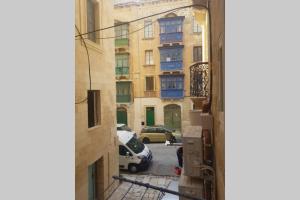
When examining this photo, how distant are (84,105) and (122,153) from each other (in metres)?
7.38

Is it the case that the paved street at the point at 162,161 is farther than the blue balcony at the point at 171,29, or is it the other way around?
the blue balcony at the point at 171,29

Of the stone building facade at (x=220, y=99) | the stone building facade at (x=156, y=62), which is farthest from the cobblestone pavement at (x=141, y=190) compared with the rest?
the stone building facade at (x=156, y=62)

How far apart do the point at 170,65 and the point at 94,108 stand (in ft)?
54.3

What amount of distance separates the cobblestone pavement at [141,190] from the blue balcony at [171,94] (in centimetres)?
1277

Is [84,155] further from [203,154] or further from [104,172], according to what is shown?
[203,154]

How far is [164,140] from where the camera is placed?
22.9m

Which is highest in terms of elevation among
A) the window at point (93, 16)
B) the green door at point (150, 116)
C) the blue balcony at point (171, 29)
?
the blue balcony at point (171, 29)

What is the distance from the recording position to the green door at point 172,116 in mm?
27094

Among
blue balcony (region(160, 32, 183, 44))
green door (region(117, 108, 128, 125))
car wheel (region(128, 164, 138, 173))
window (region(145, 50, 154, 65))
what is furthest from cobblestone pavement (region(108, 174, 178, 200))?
blue balcony (region(160, 32, 183, 44))

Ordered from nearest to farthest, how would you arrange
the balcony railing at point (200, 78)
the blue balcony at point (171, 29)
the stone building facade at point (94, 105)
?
the stone building facade at point (94, 105), the balcony railing at point (200, 78), the blue balcony at point (171, 29)

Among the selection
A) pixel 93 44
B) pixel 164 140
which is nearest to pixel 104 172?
A: pixel 93 44

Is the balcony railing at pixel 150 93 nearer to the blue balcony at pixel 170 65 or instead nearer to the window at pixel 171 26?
the blue balcony at pixel 170 65

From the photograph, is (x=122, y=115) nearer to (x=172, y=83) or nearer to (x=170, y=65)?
(x=172, y=83)

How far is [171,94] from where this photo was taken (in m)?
26.8
